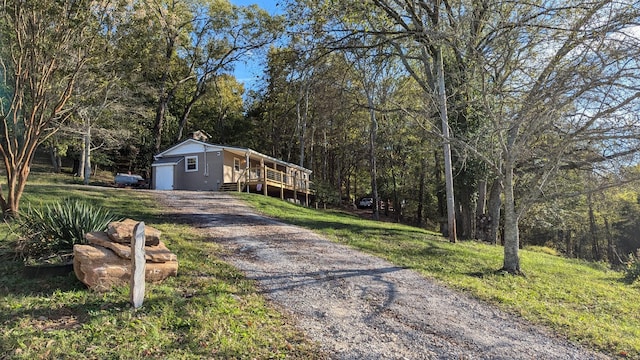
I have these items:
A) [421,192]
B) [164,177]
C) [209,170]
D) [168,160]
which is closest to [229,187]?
[209,170]

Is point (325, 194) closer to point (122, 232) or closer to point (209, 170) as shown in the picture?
point (209, 170)

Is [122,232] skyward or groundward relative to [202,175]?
groundward

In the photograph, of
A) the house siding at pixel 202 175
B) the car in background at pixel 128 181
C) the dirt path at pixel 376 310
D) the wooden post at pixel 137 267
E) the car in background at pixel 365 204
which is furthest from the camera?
the car in background at pixel 365 204

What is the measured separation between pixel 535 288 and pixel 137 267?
24.2 feet

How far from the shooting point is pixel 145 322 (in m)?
4.57

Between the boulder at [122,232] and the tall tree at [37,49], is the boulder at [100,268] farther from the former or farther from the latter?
the tall tree at [37,49]

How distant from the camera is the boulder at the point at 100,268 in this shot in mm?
5363

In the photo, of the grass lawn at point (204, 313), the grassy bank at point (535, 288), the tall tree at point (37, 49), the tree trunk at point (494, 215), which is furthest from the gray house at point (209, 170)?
the grass lawn at point (204, 313)

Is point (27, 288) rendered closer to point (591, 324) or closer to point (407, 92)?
point (591, 324)

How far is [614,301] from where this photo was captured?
26.4 ft

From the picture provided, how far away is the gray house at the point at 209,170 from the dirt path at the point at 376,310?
15509 mm

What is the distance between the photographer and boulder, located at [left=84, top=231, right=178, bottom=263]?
5742 millimetres

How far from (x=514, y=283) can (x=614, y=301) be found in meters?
1.92

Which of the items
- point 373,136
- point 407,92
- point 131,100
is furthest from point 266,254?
point 131,100
